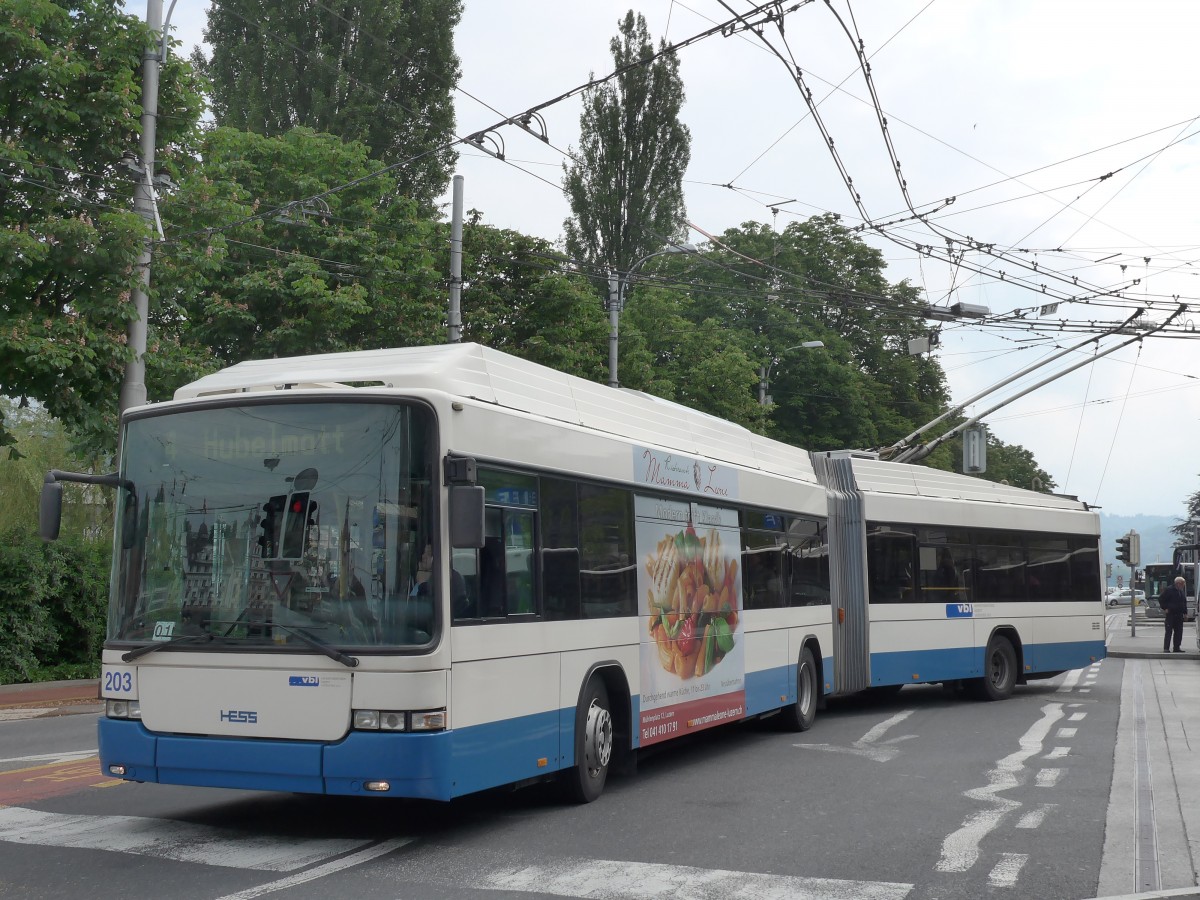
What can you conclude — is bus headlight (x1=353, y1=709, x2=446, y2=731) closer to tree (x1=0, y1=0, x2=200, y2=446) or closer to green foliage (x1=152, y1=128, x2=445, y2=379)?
tree (x1=0, y1=0, x2=200, y2=446)

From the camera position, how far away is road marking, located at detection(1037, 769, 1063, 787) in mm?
10677

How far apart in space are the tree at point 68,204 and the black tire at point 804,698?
918 centimetres

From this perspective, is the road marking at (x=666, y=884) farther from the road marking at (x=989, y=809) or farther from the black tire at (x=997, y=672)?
the black tire at (x=997, y=672)

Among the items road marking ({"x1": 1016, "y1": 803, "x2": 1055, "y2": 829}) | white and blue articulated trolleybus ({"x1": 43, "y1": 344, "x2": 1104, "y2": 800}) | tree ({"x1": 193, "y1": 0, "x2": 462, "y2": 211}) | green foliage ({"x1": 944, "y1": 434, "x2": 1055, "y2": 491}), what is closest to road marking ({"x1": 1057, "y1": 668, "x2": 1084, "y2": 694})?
white and blue articulated trolleybus ({"x1": 43, "y1": 344, "x2": 1104, "y2": 800})

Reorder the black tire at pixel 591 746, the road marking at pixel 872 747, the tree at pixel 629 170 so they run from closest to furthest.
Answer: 1. the black tire at pixel 591 746
2. the road marking at pixel 872 747
3. the tree at pixel 629 170

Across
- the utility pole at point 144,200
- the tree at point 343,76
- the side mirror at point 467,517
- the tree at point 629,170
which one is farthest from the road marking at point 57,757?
the tree at point 629,170

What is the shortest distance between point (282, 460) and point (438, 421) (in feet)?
3.13

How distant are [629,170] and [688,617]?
33.9 metres

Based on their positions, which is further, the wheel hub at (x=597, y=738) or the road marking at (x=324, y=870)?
the wheel hub at (x=597, y=738)

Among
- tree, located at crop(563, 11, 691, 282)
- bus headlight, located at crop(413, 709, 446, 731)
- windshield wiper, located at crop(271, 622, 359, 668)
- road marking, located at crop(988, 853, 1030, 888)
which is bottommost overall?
road marking, located at crop(988, 853, 1030, 888)

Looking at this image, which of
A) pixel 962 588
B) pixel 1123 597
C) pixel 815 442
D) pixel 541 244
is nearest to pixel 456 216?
pixel 541 244

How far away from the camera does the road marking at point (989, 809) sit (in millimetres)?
7742

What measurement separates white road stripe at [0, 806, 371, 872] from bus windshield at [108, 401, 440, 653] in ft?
3.78

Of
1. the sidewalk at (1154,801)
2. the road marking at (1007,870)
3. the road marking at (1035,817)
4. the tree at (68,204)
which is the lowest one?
the sidewalk at (1154,801)
